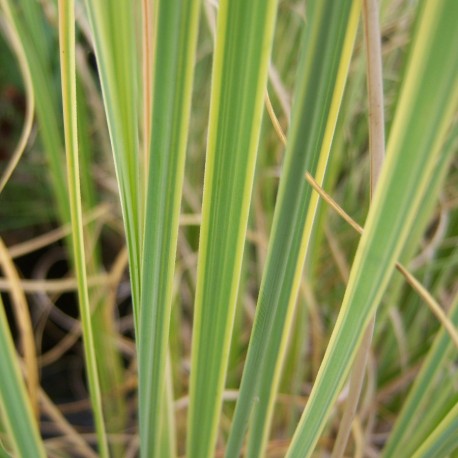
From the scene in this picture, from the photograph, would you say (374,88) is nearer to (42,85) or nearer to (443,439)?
(443,439)

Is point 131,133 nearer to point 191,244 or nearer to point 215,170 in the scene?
point 215,170

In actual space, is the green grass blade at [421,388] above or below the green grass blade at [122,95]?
below

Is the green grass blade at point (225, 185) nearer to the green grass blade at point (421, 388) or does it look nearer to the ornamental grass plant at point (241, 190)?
the ornamental grass plant at point (241, 190)

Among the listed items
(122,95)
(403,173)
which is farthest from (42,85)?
(403,173)

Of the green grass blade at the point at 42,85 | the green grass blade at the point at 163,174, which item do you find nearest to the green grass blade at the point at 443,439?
the green grass blade at the point at 163,174

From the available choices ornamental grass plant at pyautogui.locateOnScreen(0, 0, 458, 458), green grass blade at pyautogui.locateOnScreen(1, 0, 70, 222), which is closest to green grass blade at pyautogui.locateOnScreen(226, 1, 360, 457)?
ornamental grass plant at pyautogui.locateOnScreen(0, 0, 458, 458)

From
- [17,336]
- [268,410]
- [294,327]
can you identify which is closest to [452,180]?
[294,327]

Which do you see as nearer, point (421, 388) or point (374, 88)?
point (374, 88)
